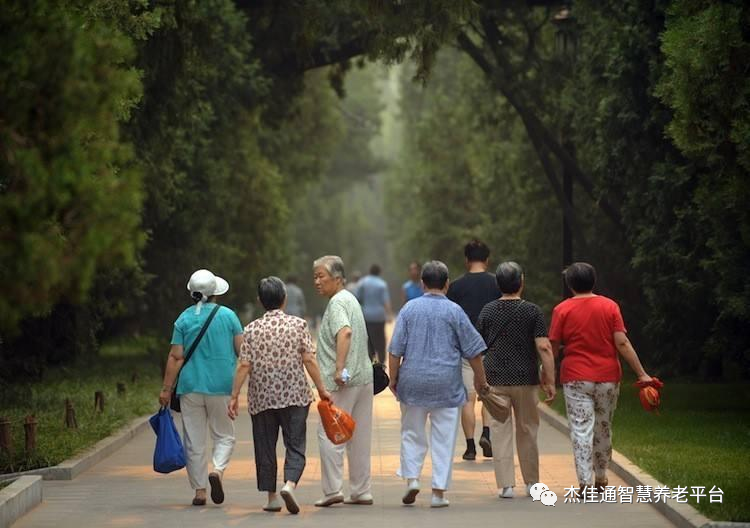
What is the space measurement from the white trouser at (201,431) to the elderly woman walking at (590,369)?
8.60 ft

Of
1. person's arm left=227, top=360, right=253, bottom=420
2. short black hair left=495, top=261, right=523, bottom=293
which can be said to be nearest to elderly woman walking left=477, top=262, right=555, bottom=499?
short black hair left=495, top=261, right=523, bottom=293

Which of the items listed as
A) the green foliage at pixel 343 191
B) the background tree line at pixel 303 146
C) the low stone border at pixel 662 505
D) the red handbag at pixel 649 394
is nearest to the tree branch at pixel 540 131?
the background tree line at pixel 303 146

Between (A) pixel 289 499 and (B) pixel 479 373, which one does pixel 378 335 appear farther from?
(A) pixel 289 499

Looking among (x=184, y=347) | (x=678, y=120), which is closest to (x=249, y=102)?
(x=678, y=120)

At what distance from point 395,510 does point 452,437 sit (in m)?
0.70

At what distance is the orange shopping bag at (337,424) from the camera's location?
1258cm

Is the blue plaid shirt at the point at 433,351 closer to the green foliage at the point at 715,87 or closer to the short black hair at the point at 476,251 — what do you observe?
the short black hair at the point at 476,251

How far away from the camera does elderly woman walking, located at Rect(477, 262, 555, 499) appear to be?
13.3 m

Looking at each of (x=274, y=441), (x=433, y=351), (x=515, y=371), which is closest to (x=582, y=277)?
(x=515, y=371)

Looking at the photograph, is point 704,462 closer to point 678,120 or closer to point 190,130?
point 678,120

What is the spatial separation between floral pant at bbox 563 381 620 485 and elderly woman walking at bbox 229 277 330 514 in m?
1.88

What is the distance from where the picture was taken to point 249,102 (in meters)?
30.1

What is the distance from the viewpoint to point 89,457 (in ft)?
52.0

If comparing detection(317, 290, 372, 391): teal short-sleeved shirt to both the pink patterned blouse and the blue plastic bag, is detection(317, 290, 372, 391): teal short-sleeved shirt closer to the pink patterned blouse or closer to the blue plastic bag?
the pink patterned blouse
